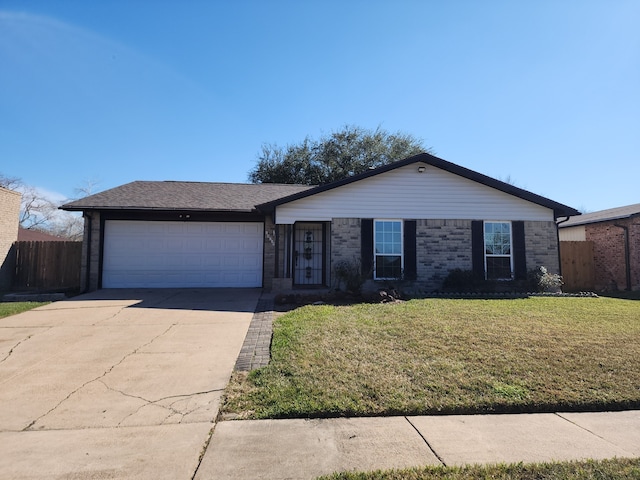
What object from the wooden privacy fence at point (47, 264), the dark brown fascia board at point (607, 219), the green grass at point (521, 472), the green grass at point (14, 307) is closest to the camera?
the green grass at point (521, 472)

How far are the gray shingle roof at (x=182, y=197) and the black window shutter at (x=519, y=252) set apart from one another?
29.7 feet

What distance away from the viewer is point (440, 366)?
4.90m

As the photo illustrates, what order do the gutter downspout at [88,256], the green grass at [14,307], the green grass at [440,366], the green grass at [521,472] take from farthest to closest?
1. the gutter downspout at [88,256]
2. the green grass at [14,307]
3. the green grass at [440,366]
4. the green grass at [521,472]

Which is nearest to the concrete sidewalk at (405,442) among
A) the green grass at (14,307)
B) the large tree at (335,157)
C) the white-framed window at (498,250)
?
the green grass at (14,307)

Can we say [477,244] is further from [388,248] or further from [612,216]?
[612,216]

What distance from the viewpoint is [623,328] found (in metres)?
7.06

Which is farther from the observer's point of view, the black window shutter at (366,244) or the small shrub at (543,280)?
the small shrub at (543,280)

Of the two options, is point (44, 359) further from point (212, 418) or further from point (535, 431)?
point (535, 431)

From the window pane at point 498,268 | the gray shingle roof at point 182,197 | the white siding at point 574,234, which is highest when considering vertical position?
the gray shingle roof at point 182,197

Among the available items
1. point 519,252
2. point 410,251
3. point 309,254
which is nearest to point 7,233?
point 309,254

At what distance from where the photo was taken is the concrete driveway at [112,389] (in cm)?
295

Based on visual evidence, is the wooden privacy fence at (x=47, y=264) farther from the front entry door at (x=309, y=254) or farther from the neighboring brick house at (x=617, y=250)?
the neighboring brick house at (x=617, y=250)

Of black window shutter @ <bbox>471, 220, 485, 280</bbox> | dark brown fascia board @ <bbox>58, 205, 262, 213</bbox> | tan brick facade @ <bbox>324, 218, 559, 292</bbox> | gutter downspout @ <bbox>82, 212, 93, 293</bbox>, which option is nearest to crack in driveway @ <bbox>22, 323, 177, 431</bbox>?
dark brown fascia board @ <bbox>58, 205, 262, 213</bbox>

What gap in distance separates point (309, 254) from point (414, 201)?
→ 13.9 feet
